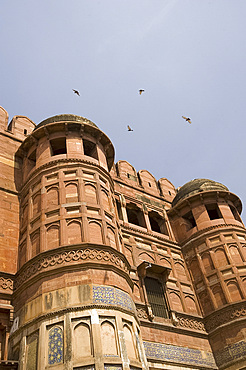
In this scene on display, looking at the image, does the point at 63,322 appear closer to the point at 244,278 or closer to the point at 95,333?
the point at 95,333

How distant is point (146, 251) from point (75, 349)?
28.0ft

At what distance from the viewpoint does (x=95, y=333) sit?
32.1 feet

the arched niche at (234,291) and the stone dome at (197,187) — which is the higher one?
the stone dome at (197,187)

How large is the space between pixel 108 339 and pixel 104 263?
8.09ft

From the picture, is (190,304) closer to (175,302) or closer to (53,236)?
(175,302)

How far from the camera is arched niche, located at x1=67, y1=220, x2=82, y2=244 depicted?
12239mm

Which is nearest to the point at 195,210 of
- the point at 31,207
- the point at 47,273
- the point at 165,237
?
the point at 165,237

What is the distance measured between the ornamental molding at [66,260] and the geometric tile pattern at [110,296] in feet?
2.56

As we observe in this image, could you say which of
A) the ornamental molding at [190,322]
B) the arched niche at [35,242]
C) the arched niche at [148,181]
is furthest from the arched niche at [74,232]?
the arched niche at [148,181]

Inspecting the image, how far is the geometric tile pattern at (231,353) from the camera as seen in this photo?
48.6 feet

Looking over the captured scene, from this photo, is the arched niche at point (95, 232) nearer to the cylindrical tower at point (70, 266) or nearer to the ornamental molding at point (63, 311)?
the cylindrical tower at point (70, 266)

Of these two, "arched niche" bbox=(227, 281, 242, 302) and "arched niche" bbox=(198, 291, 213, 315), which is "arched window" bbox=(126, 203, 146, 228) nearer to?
"arched niche" bbox=(198, 291, 213, 315)

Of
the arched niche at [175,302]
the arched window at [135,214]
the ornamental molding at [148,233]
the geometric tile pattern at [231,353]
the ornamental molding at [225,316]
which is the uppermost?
the arched window at [135,214]

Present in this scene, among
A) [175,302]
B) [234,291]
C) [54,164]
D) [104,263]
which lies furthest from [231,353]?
[54,164]
